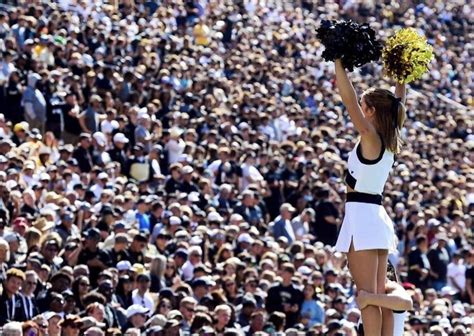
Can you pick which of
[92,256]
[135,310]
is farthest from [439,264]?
[135,310]

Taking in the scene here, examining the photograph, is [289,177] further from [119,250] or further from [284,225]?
[119,250]

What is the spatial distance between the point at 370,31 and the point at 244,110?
15971mm

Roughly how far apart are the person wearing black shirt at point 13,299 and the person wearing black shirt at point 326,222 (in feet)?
26.0

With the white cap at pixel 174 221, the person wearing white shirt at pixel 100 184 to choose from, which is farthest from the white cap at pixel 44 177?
the white cap at pixel 174 221

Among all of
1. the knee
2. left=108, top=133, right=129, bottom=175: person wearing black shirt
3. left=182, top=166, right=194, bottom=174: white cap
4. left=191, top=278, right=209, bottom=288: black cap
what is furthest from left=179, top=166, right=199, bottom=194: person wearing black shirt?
the knee

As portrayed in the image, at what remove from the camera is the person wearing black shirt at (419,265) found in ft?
60.0

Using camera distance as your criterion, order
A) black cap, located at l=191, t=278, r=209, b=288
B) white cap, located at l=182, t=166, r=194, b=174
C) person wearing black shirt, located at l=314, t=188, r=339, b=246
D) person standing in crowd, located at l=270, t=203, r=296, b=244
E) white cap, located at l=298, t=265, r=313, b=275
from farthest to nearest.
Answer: person wearing black shirt, located at l=314, t=188, r=339, b=246, person standing in crowd, located at l=270, t=203, r=296, b=244, white cap, located at l=182, t=166, r=194, b=174, white cap, located at l=298, t=265, r=313, b=275, black cap, located at l=191, t=278, r=209, b=288

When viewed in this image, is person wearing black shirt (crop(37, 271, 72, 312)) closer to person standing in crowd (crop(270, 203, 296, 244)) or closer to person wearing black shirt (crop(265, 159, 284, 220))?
person standing in crowd (crop(270, 203, 296, 244))

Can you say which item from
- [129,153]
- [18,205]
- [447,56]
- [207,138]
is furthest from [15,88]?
[447,56]

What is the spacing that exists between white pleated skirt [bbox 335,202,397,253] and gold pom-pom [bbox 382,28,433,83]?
0.86 meters

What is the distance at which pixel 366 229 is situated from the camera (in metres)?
7.59

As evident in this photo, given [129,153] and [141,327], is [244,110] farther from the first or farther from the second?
[141,327]

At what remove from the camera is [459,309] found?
51.3 feet

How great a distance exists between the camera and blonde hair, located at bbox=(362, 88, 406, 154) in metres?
7.59
